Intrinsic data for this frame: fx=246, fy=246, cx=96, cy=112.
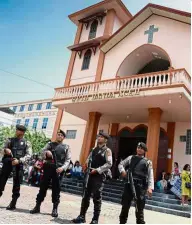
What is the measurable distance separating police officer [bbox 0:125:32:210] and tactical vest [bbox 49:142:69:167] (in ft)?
1.68

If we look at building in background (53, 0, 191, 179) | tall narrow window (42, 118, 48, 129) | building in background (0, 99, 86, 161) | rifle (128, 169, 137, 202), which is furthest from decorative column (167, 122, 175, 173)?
tall narrow window (42, 118, 48, 129)

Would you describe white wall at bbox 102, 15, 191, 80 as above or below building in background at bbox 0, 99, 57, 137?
below

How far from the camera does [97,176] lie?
4.61 meters

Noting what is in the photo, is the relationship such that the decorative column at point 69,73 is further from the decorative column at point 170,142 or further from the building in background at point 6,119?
the building in background at point 6,119

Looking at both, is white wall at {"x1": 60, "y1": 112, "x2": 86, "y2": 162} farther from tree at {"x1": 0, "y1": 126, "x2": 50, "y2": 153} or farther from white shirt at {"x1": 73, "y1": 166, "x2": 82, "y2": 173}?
tree at {"x1": 0, "y1": 126, "x2": 50, "y2": 153}

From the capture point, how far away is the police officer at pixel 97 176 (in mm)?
4406

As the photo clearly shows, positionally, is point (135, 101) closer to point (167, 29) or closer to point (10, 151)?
point (167, 29)

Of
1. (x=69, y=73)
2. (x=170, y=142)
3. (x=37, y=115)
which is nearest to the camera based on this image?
(x=170, y=142)

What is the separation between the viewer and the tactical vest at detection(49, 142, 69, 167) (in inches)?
193

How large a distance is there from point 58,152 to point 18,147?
82 cm

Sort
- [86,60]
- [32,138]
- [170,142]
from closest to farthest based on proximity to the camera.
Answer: [170,142] → [86,60] → [32,138]

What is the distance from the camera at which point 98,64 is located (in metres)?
16.1

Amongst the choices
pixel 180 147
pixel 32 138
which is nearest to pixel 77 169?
pixel 180 147

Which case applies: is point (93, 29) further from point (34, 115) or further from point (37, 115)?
point (34, 115)
